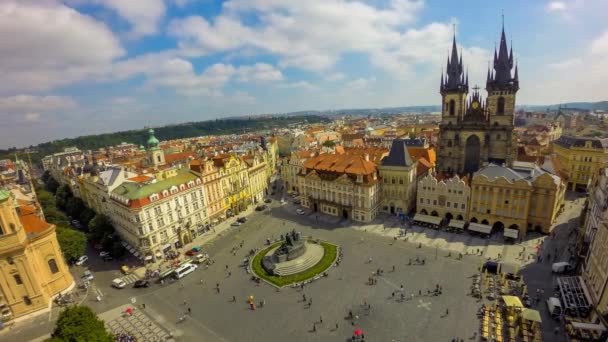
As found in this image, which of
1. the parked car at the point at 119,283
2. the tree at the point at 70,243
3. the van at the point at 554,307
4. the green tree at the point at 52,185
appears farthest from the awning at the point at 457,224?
the green tree at the point at 52,185

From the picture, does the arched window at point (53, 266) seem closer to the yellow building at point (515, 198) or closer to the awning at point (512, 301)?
the awning at point (512, 301)

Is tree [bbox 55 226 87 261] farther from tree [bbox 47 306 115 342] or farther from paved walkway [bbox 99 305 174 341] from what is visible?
tree [bbox 47 306 115 342]

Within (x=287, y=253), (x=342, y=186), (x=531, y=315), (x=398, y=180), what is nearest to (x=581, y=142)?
(x=398, y=180)

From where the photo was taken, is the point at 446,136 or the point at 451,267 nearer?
the point at 451,267

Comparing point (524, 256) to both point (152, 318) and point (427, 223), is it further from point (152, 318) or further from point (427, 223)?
point (152, 318)

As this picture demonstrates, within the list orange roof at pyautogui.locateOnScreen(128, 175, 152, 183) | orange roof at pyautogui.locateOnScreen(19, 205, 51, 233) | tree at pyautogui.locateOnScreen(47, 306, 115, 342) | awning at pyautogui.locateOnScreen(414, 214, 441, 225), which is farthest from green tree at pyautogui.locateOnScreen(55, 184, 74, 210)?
awning at pyautogui.locateOnScreen(414, 214, 441, 225)

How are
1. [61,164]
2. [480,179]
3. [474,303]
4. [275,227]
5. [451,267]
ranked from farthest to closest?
[61,164], [275,227], [480,179], [451,267], [474,303]

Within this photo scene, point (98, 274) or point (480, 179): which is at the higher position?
point (480, 179)

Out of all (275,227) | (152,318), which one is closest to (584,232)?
(275,227)
